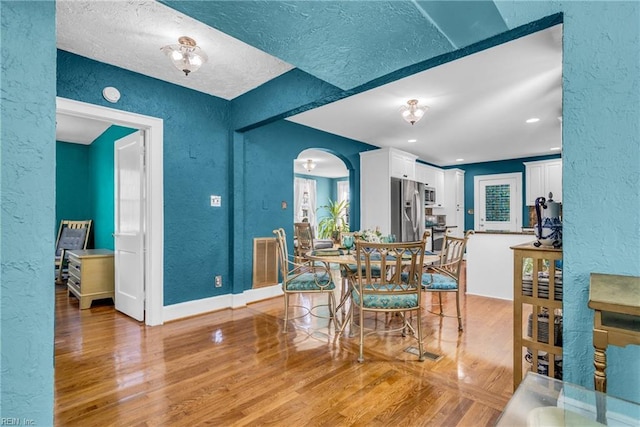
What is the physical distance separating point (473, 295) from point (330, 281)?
8.13 ft

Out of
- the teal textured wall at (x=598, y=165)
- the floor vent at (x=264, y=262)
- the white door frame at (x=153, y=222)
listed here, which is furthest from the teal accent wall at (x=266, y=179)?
the teal textured wall at (x=598, y=165)

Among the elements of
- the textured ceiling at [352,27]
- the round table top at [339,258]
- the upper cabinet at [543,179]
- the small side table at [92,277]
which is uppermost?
the textured ceiling at [352,27]

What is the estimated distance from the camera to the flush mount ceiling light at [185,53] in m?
2.52

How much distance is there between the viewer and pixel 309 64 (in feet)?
7.50

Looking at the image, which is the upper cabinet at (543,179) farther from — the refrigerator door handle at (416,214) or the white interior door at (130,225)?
the white interior door at (130,225)

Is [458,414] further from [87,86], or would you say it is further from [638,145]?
[87,86]

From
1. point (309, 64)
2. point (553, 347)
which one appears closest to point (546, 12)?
point (309, 64)

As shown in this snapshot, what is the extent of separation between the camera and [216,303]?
3771 mm

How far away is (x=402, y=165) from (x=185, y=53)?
4.22 metres

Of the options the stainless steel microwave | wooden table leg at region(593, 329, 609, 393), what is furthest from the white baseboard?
the stainless steel microwave

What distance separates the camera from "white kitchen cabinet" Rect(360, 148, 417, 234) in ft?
18.0

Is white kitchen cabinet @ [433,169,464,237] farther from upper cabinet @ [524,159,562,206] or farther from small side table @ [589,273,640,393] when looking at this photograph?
small side table @ [589,273,640,393]

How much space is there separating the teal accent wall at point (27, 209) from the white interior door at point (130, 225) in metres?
2.43

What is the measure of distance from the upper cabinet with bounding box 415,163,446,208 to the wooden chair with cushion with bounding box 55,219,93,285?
6292 mm
